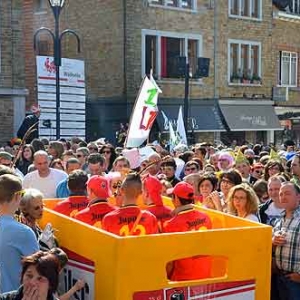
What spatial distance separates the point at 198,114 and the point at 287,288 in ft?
69.4

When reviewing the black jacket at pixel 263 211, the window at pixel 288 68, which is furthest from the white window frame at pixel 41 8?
the black jacket at pixel 263 211

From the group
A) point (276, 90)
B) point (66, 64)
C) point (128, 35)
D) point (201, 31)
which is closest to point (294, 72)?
point (276, 90)

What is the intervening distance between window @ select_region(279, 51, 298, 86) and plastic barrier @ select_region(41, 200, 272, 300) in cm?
2697

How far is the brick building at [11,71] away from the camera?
66.5 ft

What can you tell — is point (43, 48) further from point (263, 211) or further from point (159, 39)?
point (263, 211)

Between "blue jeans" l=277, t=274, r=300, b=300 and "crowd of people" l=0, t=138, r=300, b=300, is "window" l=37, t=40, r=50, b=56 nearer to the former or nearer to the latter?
"crowd of people" l=0, t=138, r=300, b=300

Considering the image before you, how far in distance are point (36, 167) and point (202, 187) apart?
2.16 m

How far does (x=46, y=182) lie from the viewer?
27.2 feet

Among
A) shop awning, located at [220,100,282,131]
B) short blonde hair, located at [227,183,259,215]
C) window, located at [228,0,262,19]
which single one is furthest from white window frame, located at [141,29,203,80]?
short blonde hair, located at [227,183,259,215]

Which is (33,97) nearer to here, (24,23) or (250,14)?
(24,23)

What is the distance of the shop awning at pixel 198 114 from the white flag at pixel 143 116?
11667mm

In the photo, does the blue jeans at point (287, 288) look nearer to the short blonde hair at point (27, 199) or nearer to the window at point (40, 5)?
the short blonde hair at point (27, 199)

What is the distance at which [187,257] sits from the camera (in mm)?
4438

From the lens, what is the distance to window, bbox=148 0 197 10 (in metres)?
25.8
